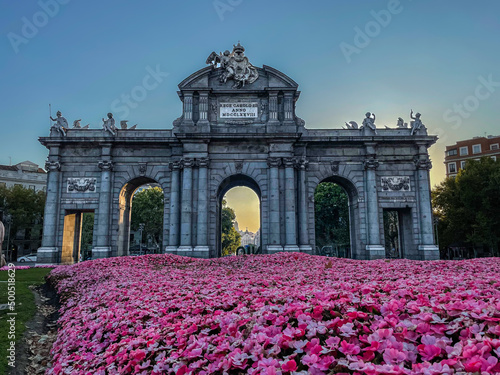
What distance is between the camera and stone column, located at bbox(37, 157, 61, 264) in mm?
27172

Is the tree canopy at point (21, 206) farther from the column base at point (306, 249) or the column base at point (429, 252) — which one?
the column base at point (429, 252)

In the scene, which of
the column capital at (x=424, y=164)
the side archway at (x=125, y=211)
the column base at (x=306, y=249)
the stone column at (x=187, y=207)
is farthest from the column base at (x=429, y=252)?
the side archway at (x=125, y=211)

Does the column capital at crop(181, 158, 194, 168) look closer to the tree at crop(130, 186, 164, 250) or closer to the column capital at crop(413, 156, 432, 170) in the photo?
the column capital at crop(413, 156, 432, 170)

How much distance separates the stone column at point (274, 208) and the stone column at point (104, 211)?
12.7 metres

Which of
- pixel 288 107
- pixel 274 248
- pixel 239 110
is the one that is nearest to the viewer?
pixel 274 248

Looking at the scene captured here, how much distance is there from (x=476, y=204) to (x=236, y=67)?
31.2 metres

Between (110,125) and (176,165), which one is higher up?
(110,125)

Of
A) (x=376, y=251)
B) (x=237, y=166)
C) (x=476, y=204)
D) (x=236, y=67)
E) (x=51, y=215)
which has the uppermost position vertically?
(x=236, y=67)

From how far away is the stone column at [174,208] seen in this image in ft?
87.7

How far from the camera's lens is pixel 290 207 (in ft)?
87.2

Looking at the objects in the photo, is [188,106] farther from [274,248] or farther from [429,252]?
[429,252]

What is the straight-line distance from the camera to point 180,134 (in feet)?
87.5

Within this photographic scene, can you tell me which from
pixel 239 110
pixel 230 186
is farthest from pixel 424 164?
pixel 230 186

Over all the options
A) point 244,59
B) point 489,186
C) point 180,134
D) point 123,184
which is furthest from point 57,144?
point 489,186
